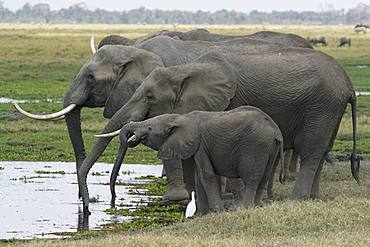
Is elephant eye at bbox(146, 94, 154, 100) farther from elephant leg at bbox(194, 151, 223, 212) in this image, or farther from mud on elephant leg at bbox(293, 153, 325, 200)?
mud on elephant leg at bbox(293, 153, 325, 200)

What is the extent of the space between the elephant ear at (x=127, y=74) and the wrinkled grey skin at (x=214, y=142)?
1730 millimetres

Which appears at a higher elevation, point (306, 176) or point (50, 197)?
point (306, 176)

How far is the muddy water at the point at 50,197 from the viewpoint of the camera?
12.2 meters

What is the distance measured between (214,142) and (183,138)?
347 millimetres

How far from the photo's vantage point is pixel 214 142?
1233cm

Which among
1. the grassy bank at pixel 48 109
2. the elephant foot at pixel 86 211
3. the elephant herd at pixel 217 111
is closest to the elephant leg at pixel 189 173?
the elephant herd at pixel 217 111

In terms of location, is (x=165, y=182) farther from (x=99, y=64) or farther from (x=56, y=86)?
(x=56, y=86)

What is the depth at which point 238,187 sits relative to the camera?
13.2 metres

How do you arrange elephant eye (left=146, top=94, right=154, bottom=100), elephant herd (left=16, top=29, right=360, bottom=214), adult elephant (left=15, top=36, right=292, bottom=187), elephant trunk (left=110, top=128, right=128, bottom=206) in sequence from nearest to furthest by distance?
elephant herd (left=16, top=29, right=360, bottom=214) < elephant trunk (left=110, top=128, right=128, bottom=206) < elephant eye (left=146, top=94, right=154, bottom=100) < adult elephant (left=15, top=36, right=292, bottom=187)

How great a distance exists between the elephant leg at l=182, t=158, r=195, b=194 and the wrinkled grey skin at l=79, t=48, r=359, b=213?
75cm

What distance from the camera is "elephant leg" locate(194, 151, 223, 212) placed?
1218 cm

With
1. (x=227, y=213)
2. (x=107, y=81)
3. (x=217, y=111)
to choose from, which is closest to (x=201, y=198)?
(x=227, y=213)

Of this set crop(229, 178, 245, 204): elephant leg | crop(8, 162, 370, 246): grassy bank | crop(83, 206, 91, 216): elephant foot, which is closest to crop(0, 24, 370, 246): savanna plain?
crop(8, 162, 370, 246): grassy bank

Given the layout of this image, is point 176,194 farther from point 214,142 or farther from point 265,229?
point 265,229
